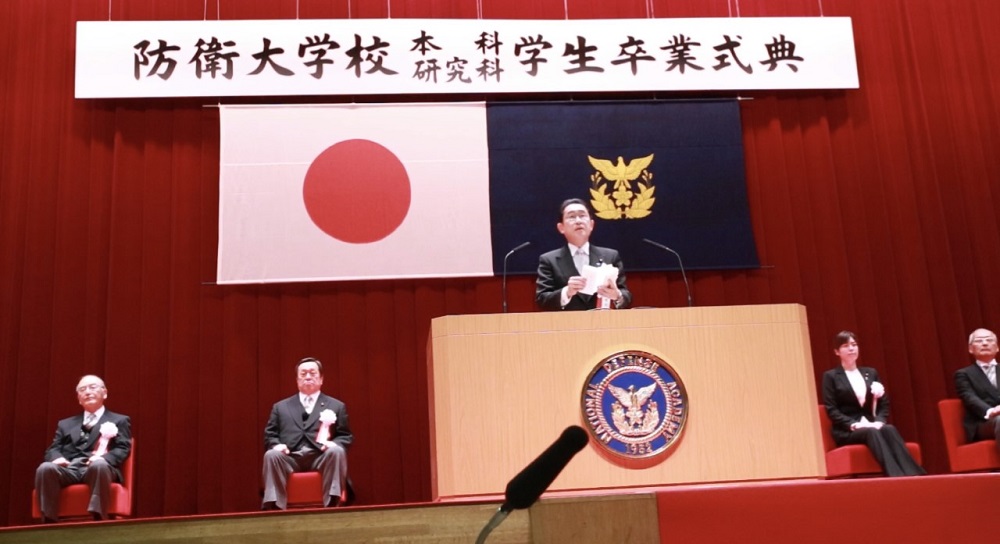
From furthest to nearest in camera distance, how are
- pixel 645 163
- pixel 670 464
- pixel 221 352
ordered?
pixel 645 163, pixel 221 352, pixel 670 464

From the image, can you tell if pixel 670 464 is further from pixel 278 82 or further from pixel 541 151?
pixel 278 82

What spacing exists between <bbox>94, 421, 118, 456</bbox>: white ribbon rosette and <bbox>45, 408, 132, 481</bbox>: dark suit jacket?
2 cm

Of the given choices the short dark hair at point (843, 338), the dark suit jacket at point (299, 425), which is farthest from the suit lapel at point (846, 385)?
the dark suit jacket at point (299, 425)

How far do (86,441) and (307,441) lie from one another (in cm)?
104

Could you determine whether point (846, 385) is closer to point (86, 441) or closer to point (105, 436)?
point (105, 436)

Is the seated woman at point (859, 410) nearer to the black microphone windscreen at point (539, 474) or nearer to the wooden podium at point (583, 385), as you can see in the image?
the wooden podium at point (583, 385)

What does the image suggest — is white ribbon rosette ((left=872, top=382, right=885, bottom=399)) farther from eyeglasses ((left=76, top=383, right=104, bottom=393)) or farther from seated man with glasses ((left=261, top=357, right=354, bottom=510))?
eyeglasses ((left=76, top=383, right=104, bottom=393))

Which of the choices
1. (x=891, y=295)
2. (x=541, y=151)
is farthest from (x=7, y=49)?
(x=891, y=295)

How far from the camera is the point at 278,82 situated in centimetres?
534

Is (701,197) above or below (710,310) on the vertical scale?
above

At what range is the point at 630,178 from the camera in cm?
554

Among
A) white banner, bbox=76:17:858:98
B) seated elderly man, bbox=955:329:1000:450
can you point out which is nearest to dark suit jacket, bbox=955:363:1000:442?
seated elderly man, bbox=955:329:1000:450

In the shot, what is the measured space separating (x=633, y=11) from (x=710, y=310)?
11.3 ft

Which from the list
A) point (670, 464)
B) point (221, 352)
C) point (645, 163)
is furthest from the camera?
point (645, 163)
